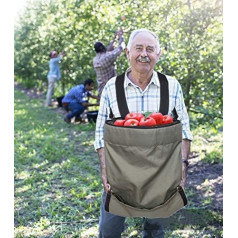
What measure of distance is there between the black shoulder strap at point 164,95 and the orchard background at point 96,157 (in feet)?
4.33

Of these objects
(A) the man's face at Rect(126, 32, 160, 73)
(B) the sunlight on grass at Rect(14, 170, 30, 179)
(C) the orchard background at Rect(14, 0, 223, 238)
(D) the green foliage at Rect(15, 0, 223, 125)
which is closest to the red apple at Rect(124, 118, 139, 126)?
(A) the man's face at Rect(126, 32, 160, 73)

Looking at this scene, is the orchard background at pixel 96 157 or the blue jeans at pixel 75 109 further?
the blue jeans at pixel 75 109

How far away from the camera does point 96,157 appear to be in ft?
16.8

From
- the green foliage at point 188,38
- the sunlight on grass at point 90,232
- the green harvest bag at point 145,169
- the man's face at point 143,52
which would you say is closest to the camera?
the green harvest bag at point 145,169

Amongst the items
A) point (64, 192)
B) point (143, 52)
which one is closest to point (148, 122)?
point (143, 52)

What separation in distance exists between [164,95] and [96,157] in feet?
10.9

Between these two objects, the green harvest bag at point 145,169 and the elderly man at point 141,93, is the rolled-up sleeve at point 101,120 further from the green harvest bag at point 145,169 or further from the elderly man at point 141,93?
the green harvest bag at point 145,169

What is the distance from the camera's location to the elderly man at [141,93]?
1818mm

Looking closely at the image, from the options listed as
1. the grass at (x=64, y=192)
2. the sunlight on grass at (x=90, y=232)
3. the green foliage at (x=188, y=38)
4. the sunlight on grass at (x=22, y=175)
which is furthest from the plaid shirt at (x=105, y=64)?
the sunlight on grass at (x=90, y=232)

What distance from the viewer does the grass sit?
2.99m

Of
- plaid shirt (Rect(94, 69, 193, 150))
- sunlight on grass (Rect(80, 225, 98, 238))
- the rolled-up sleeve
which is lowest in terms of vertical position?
sunlight on grass (Rect(80, 225, 98, 238))

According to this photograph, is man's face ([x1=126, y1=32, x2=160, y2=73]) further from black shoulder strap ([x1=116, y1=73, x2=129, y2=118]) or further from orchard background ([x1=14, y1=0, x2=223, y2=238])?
orchard background ([x1=14, y1=0, x2=223, y2=238])
